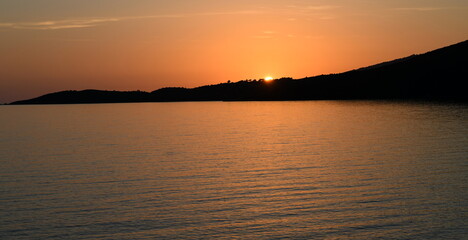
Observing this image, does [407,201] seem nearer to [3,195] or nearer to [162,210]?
[162,210]

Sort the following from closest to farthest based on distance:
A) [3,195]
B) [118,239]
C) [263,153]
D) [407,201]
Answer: [118,239], [407,201], [3,195], [263,153]

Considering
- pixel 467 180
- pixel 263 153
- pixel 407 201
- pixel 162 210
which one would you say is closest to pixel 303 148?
pixel 263 153

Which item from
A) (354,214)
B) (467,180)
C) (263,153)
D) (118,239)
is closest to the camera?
(118,239)

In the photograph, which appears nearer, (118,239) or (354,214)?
(118,239)

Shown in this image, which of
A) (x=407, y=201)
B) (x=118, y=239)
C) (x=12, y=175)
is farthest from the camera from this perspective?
(x=12, y=175)

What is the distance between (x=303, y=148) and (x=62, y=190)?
30.1m

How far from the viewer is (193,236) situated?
20.6 meters

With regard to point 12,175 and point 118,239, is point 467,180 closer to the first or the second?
point 118,239

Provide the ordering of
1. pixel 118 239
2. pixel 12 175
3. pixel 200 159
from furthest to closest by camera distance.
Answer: pixel 200 159 → pixel 12 175 → pixel 118 239

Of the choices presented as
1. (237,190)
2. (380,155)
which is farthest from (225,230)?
(380,155)

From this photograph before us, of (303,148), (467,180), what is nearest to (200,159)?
(303,148)

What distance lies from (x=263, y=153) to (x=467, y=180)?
2250cm

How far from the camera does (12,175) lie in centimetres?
3797

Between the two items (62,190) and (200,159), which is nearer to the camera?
(62,190)
